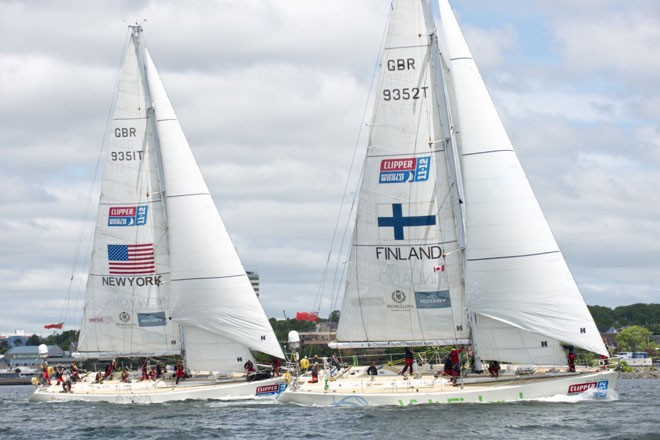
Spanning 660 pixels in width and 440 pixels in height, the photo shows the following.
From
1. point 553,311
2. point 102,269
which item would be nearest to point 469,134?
point 553,311

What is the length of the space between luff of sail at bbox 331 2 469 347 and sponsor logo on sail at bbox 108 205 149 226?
1270 centimetres

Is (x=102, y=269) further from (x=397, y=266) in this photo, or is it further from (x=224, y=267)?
(x=397, y=266)

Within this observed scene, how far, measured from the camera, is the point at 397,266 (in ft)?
135

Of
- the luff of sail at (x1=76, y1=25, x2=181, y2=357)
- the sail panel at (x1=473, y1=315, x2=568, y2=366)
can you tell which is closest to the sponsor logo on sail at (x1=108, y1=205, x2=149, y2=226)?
the luff of sail at (x1=76, y1=25, x2=181, y2=357)

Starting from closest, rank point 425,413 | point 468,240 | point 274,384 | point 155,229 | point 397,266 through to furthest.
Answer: point 425,413, point 468,240, point 397,266, point 274,384, point 155,229

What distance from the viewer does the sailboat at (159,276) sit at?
153 ft

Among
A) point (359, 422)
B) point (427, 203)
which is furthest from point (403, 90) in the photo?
point (359, 422)

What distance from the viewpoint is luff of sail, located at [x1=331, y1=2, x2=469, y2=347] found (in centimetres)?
4062

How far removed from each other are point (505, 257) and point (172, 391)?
15836 millimetres

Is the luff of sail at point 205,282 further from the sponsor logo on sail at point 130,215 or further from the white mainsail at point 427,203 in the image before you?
the white mainsail at point 427,203

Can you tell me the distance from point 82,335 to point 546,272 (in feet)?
78.2

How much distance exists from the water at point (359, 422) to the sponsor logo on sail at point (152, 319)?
289 inches

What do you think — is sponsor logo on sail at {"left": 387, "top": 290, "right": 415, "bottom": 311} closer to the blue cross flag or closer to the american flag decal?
the blue cross flag

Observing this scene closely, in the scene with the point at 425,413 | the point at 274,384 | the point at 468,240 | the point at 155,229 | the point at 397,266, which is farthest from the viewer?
the point at 155,229
